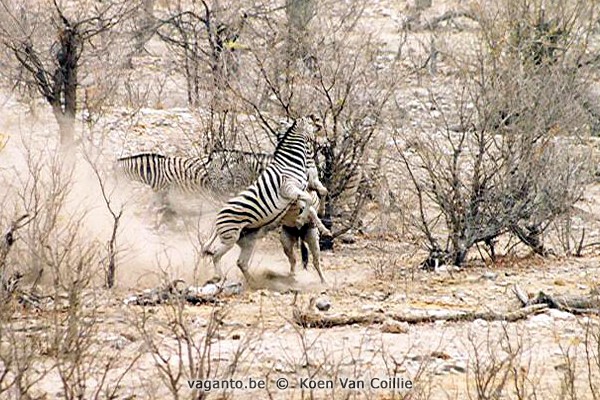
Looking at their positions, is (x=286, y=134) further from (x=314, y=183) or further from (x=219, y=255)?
(x=219, y=255)

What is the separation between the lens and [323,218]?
47.4 feet

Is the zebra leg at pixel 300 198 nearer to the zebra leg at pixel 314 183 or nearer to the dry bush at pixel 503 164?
the zebra leg at pixel 314 183

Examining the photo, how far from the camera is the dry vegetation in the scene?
24.0 feet

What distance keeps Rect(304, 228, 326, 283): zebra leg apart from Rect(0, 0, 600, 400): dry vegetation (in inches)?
7.6

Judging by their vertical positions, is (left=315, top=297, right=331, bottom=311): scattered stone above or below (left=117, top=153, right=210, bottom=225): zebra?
below

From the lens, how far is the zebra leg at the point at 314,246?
39.0ft

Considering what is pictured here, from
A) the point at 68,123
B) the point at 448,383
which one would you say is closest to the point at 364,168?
the point at 68,123

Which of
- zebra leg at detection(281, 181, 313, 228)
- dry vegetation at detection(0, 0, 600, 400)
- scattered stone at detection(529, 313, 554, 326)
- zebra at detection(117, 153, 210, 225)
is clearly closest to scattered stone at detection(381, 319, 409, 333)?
dry vegetation at detection(0, 0, 600, 400)

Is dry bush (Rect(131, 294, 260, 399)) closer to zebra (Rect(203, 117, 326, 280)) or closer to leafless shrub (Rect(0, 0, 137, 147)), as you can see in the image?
zebra (Rect(203, 117, 326, 280))

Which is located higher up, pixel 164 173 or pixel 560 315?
pixel 164 173

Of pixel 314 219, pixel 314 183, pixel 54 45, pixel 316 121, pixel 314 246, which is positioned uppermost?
pixel 54 45

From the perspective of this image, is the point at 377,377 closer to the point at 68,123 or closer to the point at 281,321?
the point at 281,321

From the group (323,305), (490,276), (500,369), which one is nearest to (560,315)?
(323,305)

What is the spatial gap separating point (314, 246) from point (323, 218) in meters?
2.48
